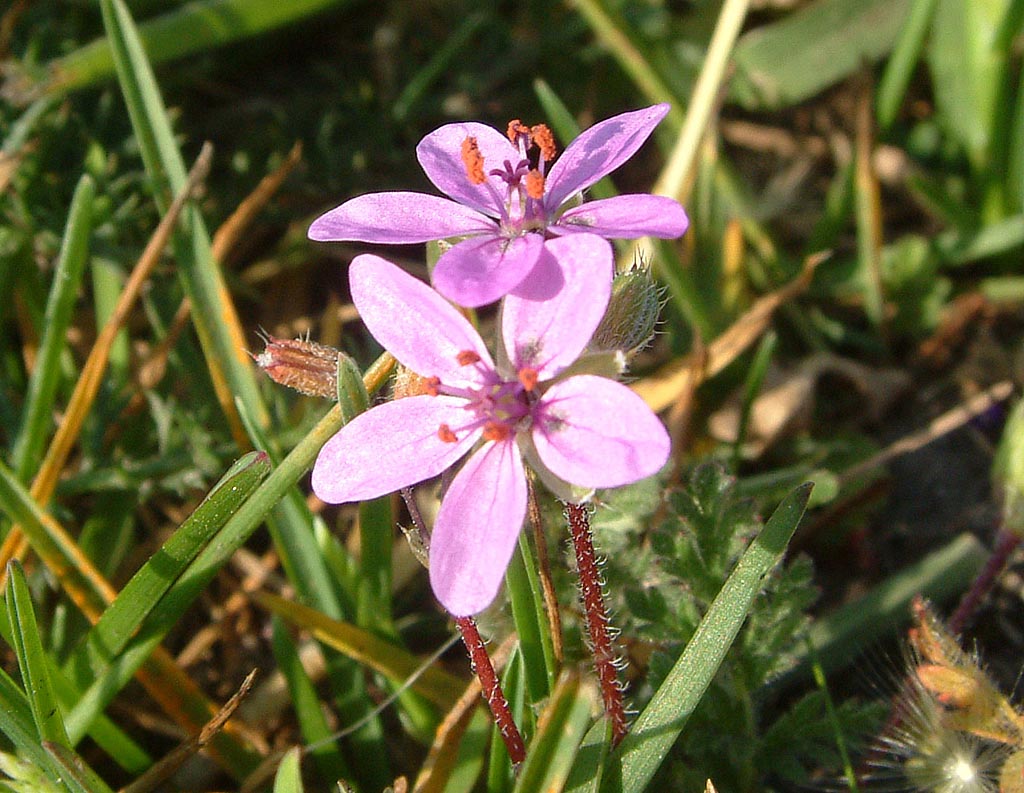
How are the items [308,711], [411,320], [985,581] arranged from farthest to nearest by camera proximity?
[985,581] → [308,711] → [411,320]

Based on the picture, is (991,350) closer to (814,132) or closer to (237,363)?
(814,132)

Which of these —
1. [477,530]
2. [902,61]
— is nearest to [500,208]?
[477,530]

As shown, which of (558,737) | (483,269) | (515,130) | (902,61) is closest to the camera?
(558,737)

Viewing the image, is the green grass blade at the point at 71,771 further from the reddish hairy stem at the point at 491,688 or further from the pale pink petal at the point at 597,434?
the pale pink petal at the point at 597,434

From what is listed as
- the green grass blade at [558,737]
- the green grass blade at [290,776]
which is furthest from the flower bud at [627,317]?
the green grass blade at [290,776]

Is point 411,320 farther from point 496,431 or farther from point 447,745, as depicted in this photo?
point 447,745

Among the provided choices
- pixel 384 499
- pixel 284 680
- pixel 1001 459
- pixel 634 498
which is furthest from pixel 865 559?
pixel 284 680

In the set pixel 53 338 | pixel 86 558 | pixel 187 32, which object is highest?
pixel 187 32
